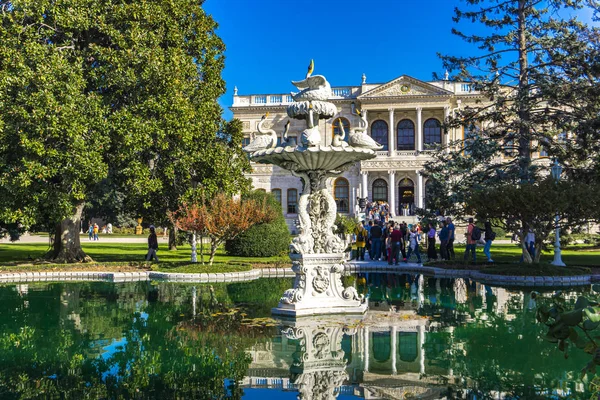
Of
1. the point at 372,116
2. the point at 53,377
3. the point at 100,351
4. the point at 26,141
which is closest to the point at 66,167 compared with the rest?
the point at 26,141

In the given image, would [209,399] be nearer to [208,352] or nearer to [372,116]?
[208,352]

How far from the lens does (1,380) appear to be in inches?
197

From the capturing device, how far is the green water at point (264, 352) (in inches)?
188

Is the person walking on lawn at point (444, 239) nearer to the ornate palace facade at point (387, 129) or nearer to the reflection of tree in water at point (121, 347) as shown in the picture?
the reflection of tree in water at point (121, 347)

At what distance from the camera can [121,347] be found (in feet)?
20.6

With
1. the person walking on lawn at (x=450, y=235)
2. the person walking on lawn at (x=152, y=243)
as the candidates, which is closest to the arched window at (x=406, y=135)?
the person walking on lawn at (x=450, y=235)

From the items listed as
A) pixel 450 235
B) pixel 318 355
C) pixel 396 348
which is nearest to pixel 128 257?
pixel 450 235

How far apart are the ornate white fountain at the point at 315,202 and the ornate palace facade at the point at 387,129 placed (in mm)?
31167

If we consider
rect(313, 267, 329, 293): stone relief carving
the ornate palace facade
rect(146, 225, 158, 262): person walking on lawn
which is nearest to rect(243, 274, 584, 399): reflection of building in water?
rect(313, 267, 329, 293): stone relief carving

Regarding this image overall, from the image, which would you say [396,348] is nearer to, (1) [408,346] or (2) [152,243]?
(1) [408,346]

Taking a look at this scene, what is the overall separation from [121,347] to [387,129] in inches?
1497

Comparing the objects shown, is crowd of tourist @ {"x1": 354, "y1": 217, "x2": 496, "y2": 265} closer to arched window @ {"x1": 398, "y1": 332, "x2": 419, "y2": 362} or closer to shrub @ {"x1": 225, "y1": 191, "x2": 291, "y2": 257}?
shrub @ {"x1": 225, "y1": 191, "x2": 291, "y2": 257}

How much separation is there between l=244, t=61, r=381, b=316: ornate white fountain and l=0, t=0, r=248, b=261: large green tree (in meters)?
7.67

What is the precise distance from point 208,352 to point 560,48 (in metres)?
15.1
